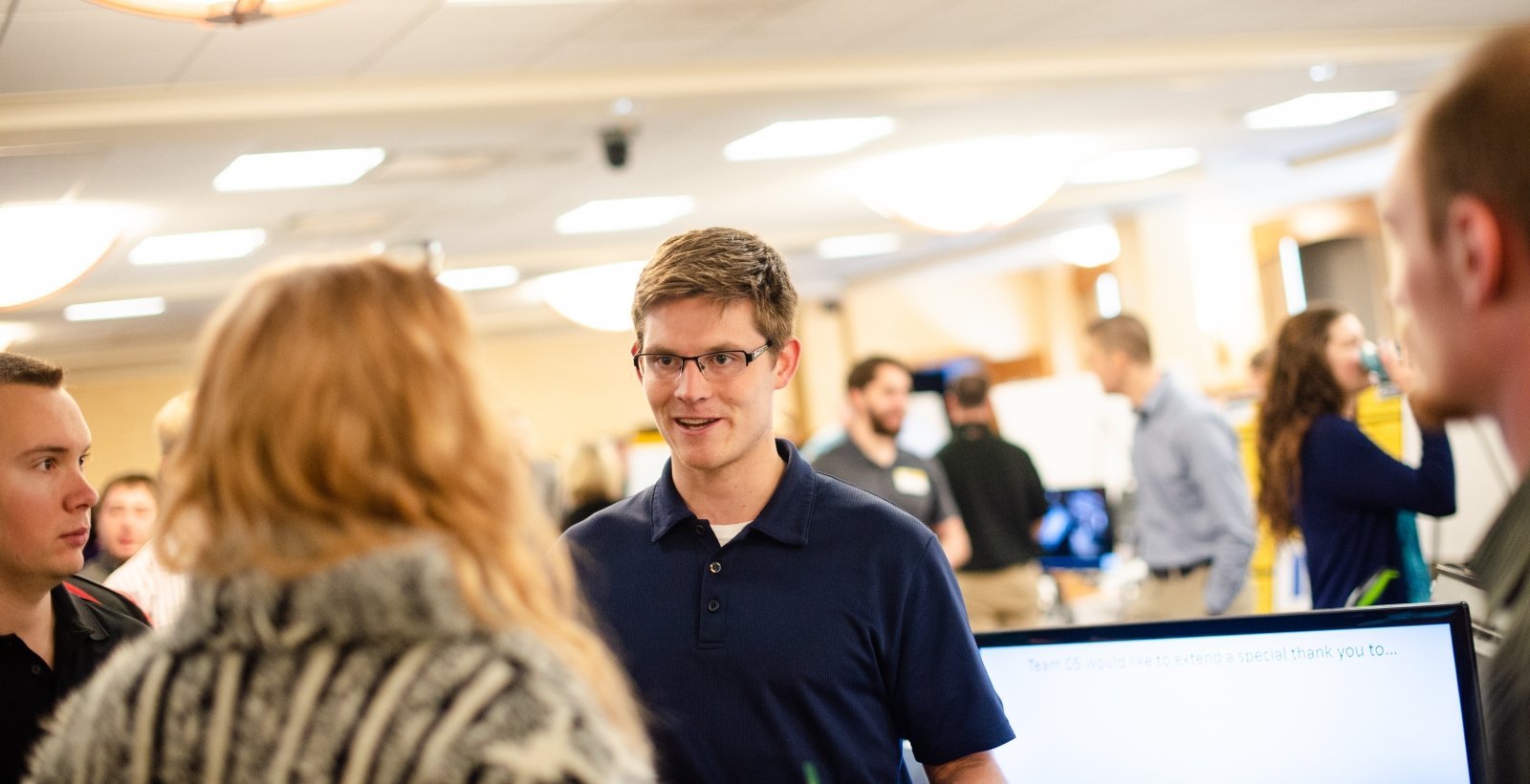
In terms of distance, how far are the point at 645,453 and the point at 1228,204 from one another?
520 centimetres

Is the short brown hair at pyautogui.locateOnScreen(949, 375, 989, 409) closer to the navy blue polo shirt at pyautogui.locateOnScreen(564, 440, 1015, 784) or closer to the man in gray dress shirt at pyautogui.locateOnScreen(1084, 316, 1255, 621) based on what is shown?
the man in gray dress shirt at pyautogui.locateOnScreen(1084, 316, 1255, 621)

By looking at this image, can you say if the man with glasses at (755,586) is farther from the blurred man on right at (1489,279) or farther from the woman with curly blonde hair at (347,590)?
the blurred man on right at (1489,279)

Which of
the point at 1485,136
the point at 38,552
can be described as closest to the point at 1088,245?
the point at 38,552

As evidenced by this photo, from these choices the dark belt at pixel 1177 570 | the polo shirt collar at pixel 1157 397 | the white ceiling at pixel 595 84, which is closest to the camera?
the dark belt at pixel 1177 570

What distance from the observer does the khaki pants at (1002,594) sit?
647cm

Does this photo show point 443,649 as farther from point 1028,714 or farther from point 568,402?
point 568,402

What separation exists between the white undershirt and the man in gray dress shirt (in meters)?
3.05

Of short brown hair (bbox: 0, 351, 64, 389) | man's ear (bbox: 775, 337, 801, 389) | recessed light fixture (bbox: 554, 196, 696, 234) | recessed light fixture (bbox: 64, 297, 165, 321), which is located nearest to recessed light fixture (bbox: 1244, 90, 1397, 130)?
recessed light fixture (bbox: 554, 196, 696, 234)

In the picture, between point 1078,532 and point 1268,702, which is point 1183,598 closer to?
point 1268,702

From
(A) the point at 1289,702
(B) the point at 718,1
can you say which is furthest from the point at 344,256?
(B) the point at 718,1

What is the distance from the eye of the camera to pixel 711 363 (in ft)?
6.34

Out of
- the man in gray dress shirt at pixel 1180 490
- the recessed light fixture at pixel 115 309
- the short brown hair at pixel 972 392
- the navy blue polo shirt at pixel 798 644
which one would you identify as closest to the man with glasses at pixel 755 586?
the navy blue polo shirt at pixel 798 644

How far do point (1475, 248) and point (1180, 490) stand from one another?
4123 millimetres

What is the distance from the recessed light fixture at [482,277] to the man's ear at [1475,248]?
35.6 ft
